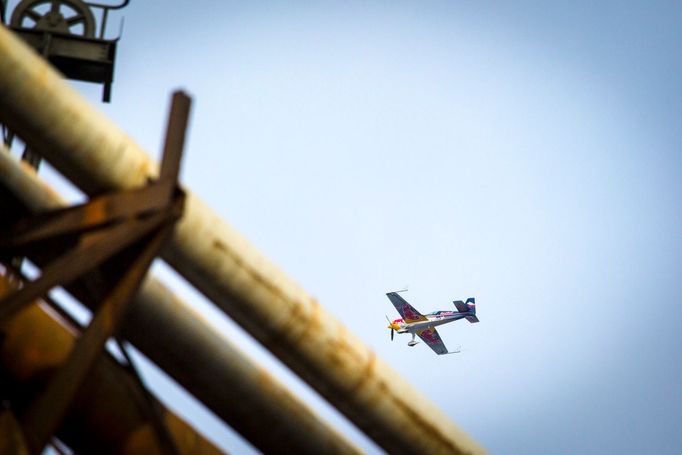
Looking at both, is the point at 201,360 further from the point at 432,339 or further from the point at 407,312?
the point at 432,339

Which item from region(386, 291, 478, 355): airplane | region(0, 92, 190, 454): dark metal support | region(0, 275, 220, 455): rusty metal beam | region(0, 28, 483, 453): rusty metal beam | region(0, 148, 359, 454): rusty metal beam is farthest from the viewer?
region(386, 291, 478, 355): airplane

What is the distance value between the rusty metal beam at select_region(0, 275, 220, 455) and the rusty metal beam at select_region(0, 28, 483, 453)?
4.49 ft

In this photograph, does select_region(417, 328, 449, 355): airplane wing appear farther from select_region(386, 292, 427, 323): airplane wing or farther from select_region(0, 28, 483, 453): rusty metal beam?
select_region(0, 28, 483, 453): rusty metal beam

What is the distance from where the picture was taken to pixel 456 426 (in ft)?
30.4

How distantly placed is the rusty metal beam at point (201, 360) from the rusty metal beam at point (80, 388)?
0.43 meters

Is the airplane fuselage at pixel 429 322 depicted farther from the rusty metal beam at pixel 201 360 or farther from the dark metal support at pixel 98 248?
the dark metal support at pixel 98 248

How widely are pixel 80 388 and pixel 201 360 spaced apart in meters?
1.12

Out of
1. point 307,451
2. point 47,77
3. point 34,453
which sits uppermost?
point 47,77

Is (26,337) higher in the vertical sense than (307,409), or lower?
lower

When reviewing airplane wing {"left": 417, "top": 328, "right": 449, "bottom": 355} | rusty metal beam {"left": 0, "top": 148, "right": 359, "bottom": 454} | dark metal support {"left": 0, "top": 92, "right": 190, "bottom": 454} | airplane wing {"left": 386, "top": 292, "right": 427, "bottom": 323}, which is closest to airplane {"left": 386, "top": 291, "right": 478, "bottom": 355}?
airplane wing {"left": 386, "top": 292, "right": 427, "bottom": 323}

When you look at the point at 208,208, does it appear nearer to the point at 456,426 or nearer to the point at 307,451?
the point at 307,451

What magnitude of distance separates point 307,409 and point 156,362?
1.68m

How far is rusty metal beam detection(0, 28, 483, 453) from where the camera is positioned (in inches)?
259

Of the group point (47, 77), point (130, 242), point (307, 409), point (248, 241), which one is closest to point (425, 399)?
point (307, 409)
